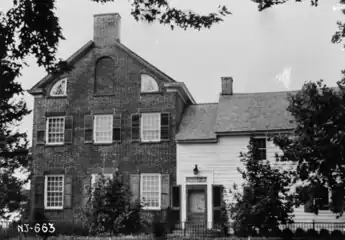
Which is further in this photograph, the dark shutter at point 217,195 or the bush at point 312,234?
the dark shutter at point 217,195

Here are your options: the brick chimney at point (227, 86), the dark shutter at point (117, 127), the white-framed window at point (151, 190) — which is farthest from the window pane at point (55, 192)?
the brick chimney at point (227, 86)

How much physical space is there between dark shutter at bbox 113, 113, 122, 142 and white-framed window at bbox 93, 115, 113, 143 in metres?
0.22

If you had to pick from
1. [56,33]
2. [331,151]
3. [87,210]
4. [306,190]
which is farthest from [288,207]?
[56,33]

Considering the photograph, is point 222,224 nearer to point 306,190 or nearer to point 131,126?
point 306,190

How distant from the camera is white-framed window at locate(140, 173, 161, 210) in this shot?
102 ft

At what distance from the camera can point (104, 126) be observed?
32.9m

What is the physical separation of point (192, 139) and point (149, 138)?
243cm

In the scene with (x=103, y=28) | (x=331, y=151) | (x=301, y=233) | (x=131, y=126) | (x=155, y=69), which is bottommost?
(x=301, y=233)

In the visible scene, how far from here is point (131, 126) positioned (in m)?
32.4

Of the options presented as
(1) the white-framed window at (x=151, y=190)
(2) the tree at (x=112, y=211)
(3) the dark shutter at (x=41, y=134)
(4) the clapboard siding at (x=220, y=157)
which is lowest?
(2) the tree at (x=112, y=211)

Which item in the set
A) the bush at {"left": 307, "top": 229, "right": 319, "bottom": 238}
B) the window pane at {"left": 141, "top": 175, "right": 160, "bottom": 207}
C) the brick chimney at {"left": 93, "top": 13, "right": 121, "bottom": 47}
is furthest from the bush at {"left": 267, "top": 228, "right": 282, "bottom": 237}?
the brick chimney at {"left": 93, "top": 13, "right": 121, "bottom": 47}

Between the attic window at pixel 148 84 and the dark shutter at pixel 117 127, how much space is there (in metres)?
1.96

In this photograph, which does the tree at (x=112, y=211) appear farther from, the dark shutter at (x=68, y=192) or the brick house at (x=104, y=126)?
the dark shutter at (x=68, y=192)

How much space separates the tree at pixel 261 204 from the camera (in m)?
25.0
